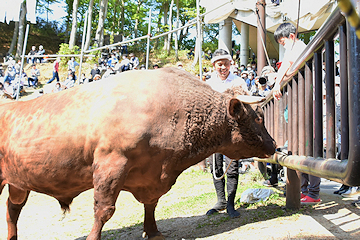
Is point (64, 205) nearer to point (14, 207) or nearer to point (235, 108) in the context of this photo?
point (14, 207)

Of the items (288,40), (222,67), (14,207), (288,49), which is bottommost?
(14,207)

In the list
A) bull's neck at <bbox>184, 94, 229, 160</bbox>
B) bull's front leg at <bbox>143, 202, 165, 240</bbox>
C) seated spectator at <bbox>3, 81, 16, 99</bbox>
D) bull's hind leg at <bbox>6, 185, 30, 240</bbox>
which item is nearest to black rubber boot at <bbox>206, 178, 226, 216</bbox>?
bull's front leg at <bbox>143, 202, 165, 240</bbox>

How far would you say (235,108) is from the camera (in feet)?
12.3

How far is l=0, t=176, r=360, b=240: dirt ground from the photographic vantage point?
3.45 metres

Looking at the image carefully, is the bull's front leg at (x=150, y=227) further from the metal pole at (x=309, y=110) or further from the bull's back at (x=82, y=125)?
the metal pole at (x=309, y=110)

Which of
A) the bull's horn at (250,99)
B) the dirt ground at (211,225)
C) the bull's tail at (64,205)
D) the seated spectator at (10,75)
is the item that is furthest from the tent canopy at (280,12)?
the bull's tail at (64,205)

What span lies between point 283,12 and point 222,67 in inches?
684

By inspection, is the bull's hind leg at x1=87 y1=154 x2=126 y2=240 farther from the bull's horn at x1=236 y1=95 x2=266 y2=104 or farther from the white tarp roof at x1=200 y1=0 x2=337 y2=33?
the white tarp roof at x1=200 y1=0 x2=337 y2=33

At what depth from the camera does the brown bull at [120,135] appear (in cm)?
320

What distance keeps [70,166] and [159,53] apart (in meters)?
30.6

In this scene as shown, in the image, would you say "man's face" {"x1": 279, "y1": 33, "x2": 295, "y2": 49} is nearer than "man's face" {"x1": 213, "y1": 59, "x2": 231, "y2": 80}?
Yes

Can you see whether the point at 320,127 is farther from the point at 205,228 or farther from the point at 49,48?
the point at 49,48

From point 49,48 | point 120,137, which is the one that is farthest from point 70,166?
point 49,48

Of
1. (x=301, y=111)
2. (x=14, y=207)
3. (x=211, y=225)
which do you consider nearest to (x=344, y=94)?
(x=301, y=111)
